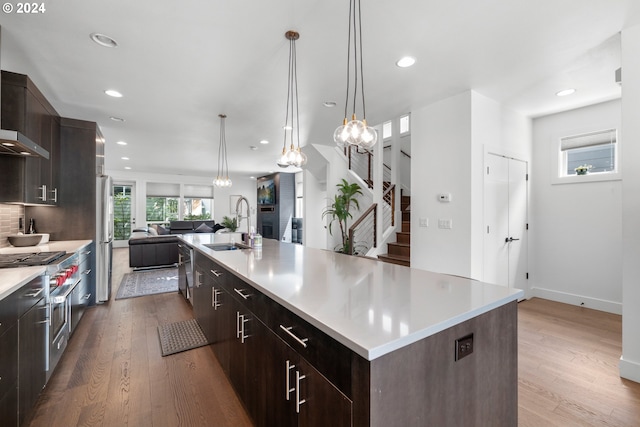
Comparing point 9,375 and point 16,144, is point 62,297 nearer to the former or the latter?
point 9,375

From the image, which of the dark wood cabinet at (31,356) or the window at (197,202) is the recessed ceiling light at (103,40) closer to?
the dark wood cabinet at (31,356)

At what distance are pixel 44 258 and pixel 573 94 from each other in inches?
225

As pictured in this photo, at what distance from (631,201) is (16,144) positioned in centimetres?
470

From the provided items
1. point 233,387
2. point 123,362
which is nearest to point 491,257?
point 233,387

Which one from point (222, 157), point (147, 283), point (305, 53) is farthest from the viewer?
point (222, 157)

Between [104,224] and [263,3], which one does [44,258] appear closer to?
[104,224]

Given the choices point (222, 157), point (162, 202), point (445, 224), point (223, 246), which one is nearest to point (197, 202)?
point (162, 202)

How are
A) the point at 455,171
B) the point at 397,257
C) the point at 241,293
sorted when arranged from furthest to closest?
the point at 397,257 < the point at 455,171 < the point at 241,293

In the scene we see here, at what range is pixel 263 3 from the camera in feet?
6.57

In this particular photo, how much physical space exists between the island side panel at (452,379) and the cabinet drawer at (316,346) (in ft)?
0.39

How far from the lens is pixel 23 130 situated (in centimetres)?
250

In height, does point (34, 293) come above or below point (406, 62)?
below

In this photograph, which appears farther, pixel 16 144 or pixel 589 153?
pixel 589 153

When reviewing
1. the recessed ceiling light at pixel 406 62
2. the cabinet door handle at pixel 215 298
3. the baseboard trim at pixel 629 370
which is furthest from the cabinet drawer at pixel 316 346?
the baseboard trim at pixel 629 370
